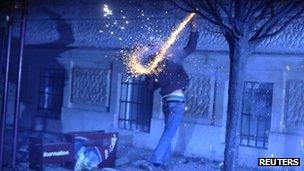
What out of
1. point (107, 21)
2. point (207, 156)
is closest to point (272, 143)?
point (207, 156)

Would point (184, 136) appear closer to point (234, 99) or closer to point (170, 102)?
point (170, 102)

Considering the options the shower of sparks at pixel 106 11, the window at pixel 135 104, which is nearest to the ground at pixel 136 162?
Result: the window at pixel 135 104

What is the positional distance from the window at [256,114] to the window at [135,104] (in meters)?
2.35

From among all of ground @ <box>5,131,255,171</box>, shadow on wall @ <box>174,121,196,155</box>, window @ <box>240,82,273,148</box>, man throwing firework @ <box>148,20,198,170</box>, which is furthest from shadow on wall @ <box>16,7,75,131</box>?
window @ <box>240,82,273,148</box>

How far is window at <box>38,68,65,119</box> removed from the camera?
42.3 feet

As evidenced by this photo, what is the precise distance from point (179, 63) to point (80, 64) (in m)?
3.94

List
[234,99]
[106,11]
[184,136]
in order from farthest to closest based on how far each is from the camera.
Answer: [106,11]
[184,136]
[234,99]

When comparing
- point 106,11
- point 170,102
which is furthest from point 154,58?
point 106,11

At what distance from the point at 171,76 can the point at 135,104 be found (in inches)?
116

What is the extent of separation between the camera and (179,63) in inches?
361

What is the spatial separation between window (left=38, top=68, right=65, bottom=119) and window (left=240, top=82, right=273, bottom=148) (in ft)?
17.3

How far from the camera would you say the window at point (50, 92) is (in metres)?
12.9

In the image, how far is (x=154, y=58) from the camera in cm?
945

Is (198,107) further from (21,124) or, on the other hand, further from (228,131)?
(21,124)
